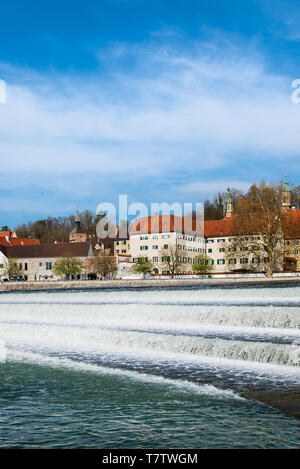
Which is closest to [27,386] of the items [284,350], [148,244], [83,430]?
[83,430]

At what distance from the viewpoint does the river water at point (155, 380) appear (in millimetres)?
9844

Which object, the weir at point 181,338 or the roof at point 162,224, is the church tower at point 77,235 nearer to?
the roof at point 162,224

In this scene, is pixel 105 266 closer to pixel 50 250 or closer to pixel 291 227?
pixel 50 250

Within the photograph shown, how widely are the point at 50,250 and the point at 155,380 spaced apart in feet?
293

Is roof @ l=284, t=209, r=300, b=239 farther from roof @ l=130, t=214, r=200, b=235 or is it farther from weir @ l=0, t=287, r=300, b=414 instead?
weir @ l=0, t=287, r=300, b=414

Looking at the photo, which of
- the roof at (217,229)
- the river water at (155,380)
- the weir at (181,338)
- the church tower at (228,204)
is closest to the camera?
the river water at (155,380)

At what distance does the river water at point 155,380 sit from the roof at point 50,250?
7306cm

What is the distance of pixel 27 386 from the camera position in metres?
14.1

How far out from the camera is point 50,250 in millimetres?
101375

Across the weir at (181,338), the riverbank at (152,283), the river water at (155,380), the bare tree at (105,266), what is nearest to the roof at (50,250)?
the bare tree at (105,266)

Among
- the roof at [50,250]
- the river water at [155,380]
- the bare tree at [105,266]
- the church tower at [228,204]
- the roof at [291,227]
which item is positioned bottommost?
the river water at [155,380]

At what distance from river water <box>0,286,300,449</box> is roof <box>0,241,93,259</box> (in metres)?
73.1

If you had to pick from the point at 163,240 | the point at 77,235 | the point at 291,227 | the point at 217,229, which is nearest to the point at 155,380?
the point at 291,227
